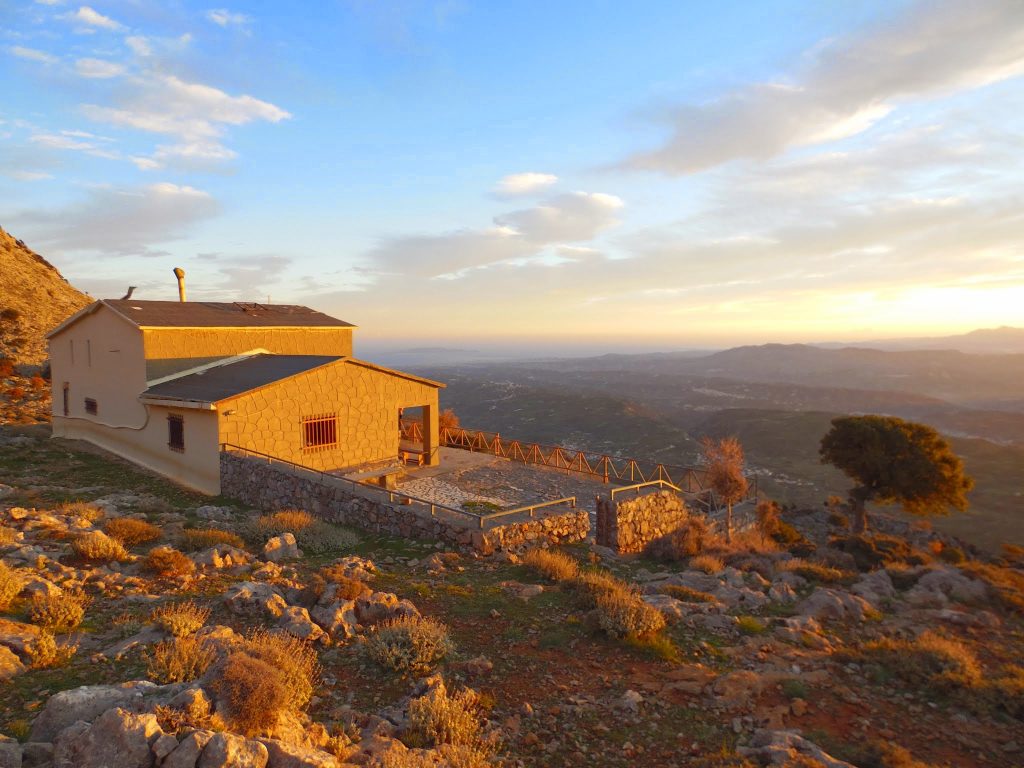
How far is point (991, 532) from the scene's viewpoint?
3388cm

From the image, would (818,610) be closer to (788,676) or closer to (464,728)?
(788,676)

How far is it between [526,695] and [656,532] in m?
10.2

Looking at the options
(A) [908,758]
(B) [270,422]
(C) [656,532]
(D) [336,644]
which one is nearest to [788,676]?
(A) [908,758]

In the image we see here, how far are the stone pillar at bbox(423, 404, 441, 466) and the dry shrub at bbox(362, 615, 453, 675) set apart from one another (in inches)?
558

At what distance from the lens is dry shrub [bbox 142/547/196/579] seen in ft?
28.9

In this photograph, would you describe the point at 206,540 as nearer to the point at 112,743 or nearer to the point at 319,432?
the point at 112,743

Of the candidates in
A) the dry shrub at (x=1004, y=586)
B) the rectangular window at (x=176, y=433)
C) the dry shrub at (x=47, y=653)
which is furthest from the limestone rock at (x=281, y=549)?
the dry shrub at (x=1004, y=586)

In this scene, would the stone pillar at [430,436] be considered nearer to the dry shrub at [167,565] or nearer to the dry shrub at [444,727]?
the dry shrub at [167,565]

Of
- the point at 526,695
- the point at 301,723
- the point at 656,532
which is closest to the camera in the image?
the point at 301,723

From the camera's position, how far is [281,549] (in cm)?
1067

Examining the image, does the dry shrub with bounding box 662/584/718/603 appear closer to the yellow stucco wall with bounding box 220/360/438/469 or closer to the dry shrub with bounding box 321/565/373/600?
the dry shrub with bounding box 321/565/373/600

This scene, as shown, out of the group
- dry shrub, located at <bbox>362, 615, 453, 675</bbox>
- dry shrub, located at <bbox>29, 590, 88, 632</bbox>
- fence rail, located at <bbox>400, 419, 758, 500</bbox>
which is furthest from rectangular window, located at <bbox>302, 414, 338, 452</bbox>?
dry shrub, located at <bbox>362, 615, 453, 675</bbox>

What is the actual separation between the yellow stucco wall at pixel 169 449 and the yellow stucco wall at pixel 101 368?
0.50 m

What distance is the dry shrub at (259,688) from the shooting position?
447cm
